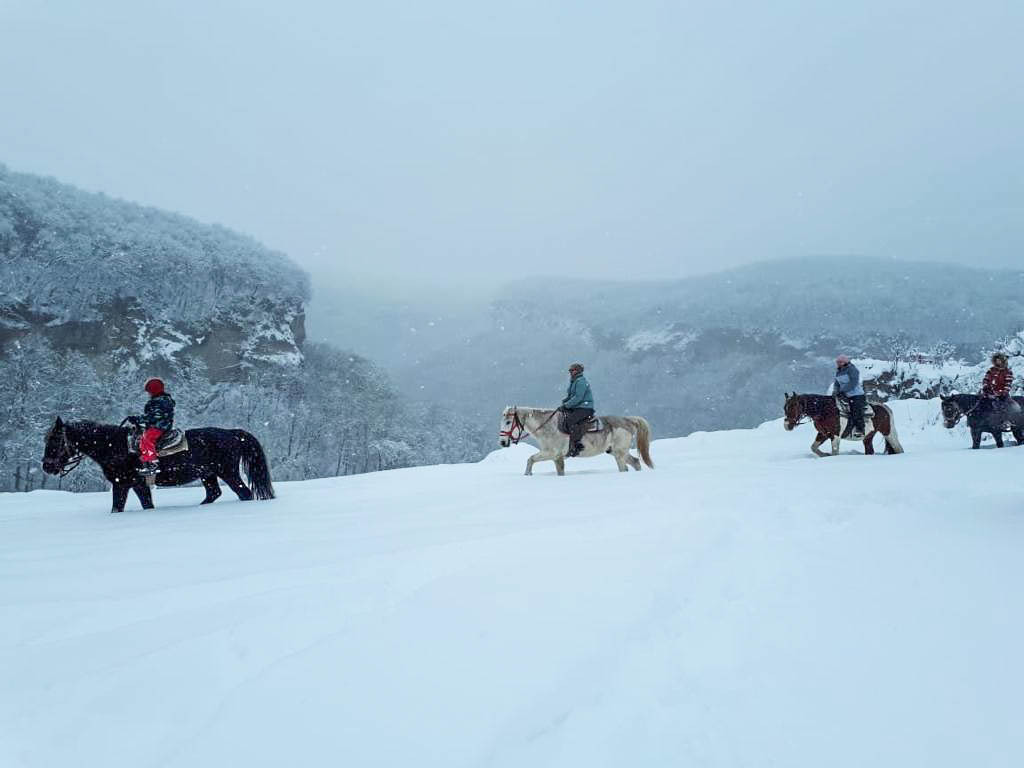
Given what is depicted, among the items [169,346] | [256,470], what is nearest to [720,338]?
[169,346]

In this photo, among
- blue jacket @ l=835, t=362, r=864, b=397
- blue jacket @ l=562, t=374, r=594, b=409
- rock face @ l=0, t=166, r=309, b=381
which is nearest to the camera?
blue jacket @ l=562, t=374, r=594, b=409

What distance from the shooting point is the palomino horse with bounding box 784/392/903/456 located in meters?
10.2

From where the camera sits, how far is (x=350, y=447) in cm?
3984

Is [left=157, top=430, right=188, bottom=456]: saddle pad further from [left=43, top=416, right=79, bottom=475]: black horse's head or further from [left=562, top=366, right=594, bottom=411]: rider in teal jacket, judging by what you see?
[left=562, top=366, right=594, bottom=411]: rider in teal jacket

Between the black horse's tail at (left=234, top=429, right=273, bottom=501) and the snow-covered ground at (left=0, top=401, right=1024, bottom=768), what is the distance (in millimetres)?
2627

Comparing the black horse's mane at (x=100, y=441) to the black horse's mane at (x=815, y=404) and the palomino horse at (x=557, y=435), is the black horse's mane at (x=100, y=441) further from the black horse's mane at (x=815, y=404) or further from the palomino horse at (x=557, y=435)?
the black horse's mane at (x=815, y=404)

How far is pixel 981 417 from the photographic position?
10.3 metres

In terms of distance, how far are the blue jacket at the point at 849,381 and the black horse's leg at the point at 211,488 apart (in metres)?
11.0

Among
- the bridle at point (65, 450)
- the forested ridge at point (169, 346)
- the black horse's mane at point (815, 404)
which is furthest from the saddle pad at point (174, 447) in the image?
the forested ridge at point (169, 346)

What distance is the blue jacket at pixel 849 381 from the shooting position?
396 inches

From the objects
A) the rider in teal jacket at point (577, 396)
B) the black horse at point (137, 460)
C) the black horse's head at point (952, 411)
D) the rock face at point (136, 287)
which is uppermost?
the rock face at point (136, 287)

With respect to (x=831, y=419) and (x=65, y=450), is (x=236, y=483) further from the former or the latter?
(x=831, y=419)

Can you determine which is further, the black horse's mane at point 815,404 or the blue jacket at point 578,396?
the black horse's mane at point 815,404

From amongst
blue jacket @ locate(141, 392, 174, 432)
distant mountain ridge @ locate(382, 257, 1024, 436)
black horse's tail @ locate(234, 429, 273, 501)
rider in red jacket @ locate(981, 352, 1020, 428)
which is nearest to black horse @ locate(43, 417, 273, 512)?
black horse's tail @ locate(234, 429, 273, 501)
